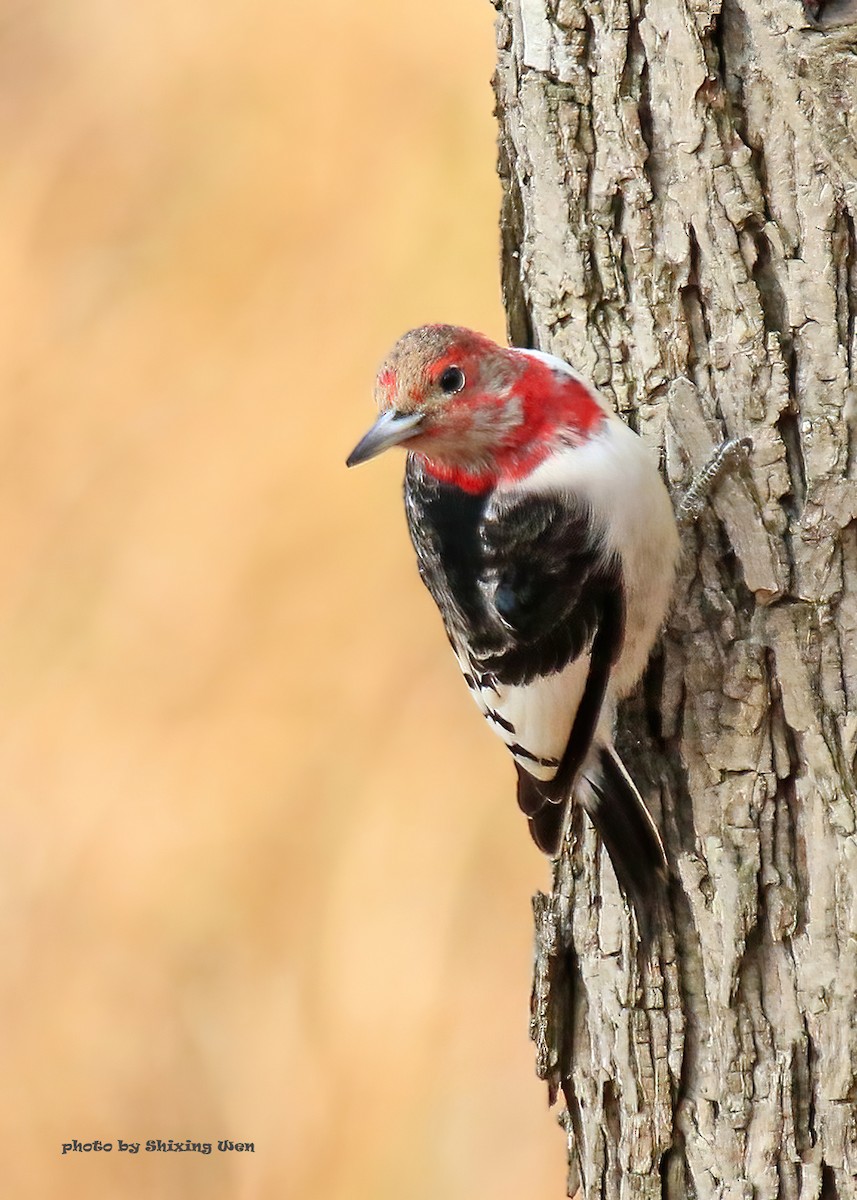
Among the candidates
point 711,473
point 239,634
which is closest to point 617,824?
point 711,473

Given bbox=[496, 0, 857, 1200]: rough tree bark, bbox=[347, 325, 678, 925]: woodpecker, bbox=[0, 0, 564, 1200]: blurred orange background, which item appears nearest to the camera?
bbox=[496, 0, 857, 1200]: rough tree bark

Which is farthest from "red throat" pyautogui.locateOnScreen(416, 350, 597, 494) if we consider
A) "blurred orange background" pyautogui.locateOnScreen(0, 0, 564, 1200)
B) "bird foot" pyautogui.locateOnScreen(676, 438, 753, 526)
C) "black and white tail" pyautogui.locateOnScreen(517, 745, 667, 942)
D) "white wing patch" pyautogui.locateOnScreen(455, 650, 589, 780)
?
"blurred orange background" pyautogui.locateOnScreen(0, 0, 564, 1200)

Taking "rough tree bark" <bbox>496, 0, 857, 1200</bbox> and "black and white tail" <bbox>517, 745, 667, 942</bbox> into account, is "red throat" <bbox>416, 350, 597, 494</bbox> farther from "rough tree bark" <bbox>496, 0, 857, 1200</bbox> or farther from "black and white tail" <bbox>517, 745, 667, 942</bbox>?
"black and white tail" <bbox>517, 745, 667, 942</bbox>

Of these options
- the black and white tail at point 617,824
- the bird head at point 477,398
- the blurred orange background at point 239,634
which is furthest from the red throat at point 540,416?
the blurred orange background at point 239,634

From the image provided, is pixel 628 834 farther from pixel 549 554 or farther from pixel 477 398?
pixel 477 398

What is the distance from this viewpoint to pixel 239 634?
3.80 metres

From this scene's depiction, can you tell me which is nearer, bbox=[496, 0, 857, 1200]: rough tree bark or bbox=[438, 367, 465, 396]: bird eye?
bbox=[496, 0, 857, 1200]: rough tree bark

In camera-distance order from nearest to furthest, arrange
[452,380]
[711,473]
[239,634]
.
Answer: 1. [711,473]
2. [452,380]
3. [239,634]

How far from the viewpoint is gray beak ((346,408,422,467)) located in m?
2.18

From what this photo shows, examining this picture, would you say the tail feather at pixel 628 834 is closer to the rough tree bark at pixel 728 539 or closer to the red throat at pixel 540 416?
the rough tree bark at pixel 728 539

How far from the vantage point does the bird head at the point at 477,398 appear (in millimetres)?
2301

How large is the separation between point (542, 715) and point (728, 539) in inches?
18.8

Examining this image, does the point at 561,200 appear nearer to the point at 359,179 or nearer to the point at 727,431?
the point at 727,431

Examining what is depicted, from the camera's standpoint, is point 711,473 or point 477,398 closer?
point 711,473
